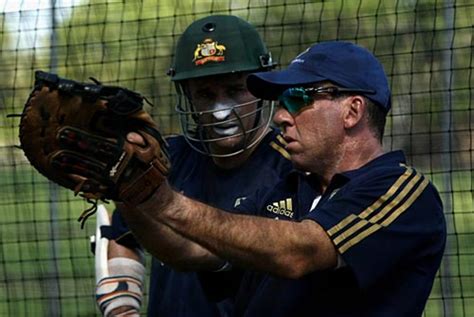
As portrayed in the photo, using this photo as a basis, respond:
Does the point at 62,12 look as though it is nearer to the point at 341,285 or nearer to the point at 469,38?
the point at 469,38

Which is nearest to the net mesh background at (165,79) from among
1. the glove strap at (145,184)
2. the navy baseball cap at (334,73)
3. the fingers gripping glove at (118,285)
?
the fingers gripping glove at (118,285)

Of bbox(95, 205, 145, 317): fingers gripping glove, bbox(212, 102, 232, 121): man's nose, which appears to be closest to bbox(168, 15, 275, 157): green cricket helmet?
bbox(212, 102, 232, 121): man's nose

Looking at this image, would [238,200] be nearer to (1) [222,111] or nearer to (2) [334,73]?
(1) [222,111]

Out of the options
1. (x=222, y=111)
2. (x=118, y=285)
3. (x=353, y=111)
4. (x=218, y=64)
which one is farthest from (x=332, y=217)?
(x=118, y=285)

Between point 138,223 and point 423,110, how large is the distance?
3.23 metres

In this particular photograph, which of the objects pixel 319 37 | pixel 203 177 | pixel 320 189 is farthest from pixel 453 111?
pixel 320 189

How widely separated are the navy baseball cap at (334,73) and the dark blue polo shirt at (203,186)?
2.30 feet

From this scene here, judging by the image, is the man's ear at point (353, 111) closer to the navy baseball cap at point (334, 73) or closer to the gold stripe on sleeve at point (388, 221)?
the navy baseball cap at point (334, 73)

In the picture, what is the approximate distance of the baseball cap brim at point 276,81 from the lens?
3557 mm

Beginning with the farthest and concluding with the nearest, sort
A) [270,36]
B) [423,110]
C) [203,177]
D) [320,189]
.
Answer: [270,36], [423,110], [203,177], [320,189]

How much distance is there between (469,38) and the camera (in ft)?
21.0

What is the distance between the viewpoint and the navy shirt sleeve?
132 inches

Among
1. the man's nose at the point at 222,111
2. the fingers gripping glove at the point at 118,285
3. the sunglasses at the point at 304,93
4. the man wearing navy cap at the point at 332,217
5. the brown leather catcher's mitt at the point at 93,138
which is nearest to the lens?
the brown leather catcher's mitt at the point at 93,138

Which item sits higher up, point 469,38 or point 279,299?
point 469,38
